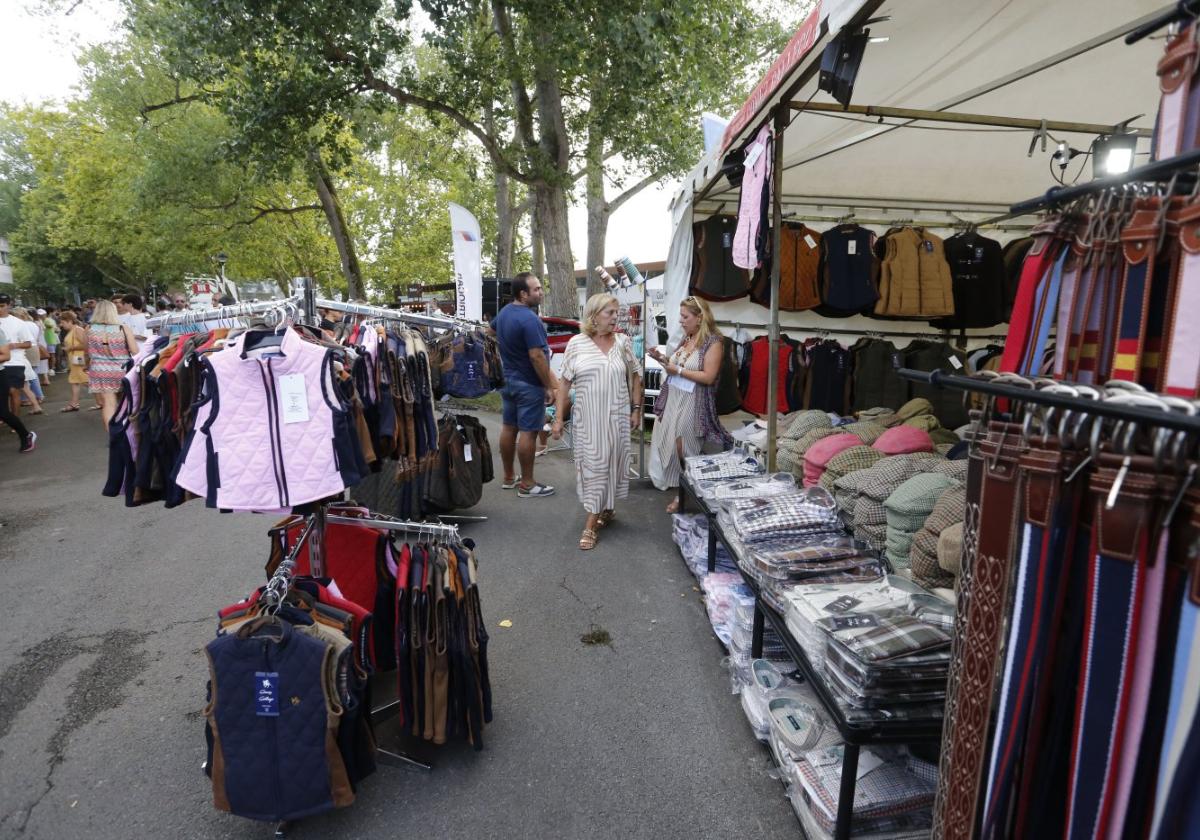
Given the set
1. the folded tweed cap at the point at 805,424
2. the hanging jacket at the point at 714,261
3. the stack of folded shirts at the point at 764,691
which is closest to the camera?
the stack of folded shirts at the point at 764,691

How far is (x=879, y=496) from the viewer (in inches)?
→ 100.0

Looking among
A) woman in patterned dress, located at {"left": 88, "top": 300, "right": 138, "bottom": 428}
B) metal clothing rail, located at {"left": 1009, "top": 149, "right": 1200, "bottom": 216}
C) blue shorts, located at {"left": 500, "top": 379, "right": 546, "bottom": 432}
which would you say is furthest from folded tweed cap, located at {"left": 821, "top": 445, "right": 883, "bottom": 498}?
woman in patterned dress, located at {"left": 88, "top": 300, "right": 138, "bottom": 428}

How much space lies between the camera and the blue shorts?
5.04m

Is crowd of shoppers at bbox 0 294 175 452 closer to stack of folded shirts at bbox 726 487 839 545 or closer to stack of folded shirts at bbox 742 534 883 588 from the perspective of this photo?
stack of folded shirts at bbox 726 487 839 545

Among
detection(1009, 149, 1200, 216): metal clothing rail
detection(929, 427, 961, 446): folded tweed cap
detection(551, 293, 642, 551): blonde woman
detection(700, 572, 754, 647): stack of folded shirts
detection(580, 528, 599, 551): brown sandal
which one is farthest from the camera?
detection(580, 528, 599, 551): brown sandal

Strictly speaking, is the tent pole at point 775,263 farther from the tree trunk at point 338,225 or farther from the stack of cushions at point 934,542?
the tree trunk at point 338,225

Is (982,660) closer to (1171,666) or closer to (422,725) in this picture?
(1171,666)

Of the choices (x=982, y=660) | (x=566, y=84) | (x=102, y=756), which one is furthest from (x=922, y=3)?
(x=566, y=84)

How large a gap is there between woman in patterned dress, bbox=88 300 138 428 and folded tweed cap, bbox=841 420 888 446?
8318mm

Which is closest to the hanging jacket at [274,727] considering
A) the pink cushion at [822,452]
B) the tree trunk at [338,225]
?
the pink cushion at [822,452]

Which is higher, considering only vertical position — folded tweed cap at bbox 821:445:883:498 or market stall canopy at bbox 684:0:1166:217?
market stall canopy at bbox 684:0:1166:217

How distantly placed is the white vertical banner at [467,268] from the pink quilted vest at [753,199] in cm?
286

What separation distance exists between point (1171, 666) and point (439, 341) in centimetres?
453

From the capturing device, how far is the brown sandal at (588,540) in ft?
14.2
